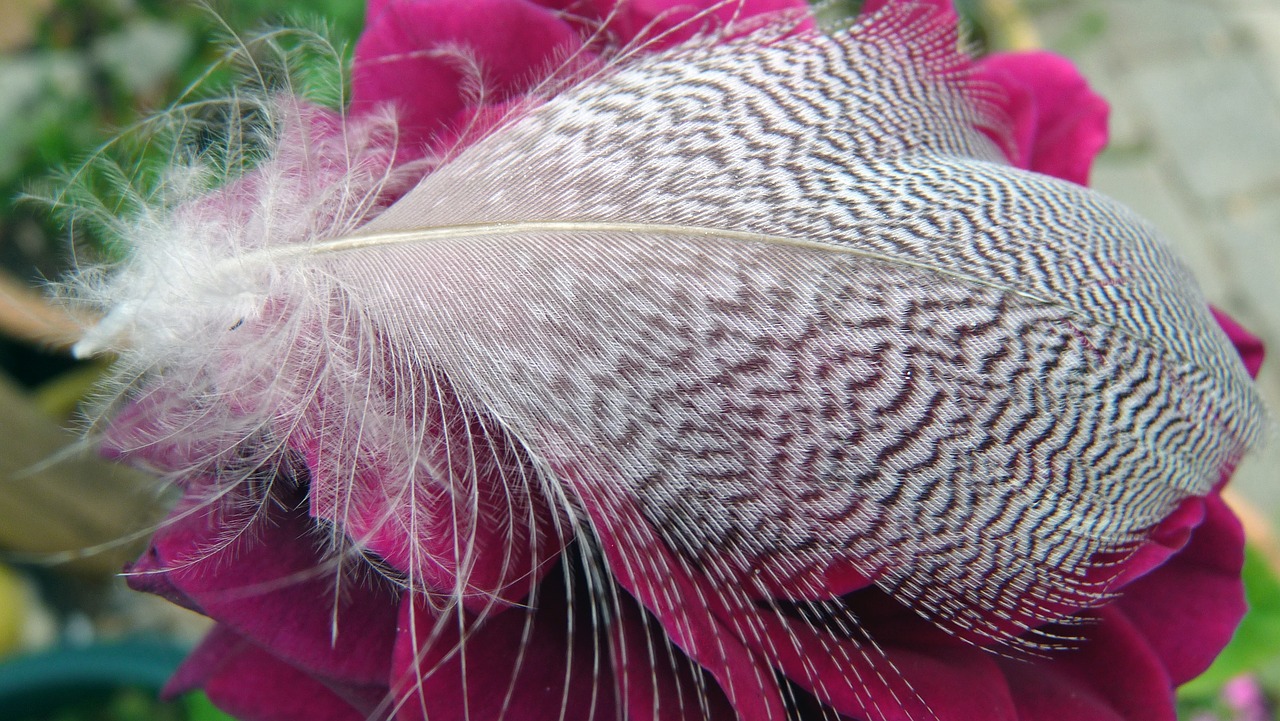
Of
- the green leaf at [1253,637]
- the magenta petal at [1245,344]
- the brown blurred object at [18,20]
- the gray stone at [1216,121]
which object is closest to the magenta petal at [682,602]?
the magenta petal at [1245,344]

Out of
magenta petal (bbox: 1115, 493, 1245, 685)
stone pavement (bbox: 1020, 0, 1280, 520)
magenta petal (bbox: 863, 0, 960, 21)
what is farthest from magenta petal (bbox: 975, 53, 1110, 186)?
stone pavement (bbox: 1020, 0, 1280, 520)

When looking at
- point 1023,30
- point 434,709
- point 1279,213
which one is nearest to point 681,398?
point 434,709

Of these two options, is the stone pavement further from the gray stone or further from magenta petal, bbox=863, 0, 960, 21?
magenta petal, bbox=863, 0, 960, 21

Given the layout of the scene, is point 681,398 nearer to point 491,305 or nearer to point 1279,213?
point 491,305

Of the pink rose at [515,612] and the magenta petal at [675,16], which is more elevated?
the magenta petal at [675,16]

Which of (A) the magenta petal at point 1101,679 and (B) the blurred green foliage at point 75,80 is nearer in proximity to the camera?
(A) the magenta petal at point 1101,679

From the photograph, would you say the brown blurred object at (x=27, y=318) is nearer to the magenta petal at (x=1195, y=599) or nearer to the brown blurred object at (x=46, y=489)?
the brown blurred object at (x=46, y=489)

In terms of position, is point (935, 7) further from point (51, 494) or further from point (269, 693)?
point (51, 494)
